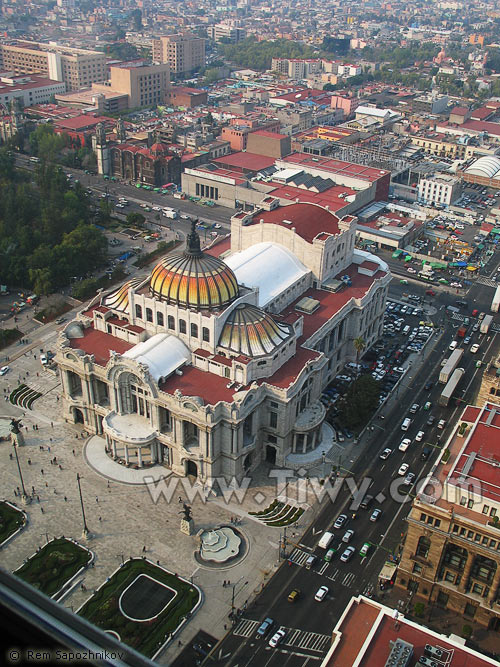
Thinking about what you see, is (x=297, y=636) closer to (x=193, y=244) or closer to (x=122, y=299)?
(x=193, y=244)

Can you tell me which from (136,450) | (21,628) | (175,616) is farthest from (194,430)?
(21,628)

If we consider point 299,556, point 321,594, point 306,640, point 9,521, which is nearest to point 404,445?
point 299,556

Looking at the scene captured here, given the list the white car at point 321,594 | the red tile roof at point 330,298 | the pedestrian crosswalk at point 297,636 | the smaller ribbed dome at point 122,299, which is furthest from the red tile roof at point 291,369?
the pedestrian crosswalk at point 297,636

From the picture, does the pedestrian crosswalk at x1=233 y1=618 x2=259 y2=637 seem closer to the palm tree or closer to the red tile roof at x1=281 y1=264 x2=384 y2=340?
the red tile roof at x1=281 y1=264 x2=384 y2=340

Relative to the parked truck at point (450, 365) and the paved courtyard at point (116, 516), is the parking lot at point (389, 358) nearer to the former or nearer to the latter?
the parked truck at point (450, 365)

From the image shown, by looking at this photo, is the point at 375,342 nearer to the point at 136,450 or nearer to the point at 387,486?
the point at 387,486
